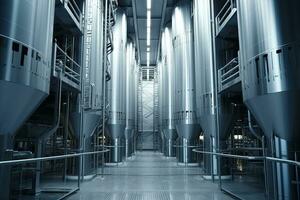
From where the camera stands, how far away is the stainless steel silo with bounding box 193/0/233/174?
8.17m

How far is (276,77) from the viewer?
3.94m

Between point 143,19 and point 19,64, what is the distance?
16.2m

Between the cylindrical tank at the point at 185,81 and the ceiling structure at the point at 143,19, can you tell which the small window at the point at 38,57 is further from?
the ceiling structure at the point at 143,19

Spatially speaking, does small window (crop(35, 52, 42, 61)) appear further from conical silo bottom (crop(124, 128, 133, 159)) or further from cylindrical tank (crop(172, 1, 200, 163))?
conical silo bottom (crop(124, 128, 133, 159))

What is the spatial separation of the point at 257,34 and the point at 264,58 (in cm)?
46

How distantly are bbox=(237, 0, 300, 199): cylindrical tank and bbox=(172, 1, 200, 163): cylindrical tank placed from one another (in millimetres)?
7619

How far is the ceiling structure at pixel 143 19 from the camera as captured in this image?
17.0m

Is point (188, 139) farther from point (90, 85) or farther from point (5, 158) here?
point (5, 158)

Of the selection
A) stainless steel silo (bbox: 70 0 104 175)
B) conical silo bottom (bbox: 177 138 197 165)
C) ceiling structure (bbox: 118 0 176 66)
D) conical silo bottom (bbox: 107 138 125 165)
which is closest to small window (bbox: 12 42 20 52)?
stainless steel silo (bbox: 70 0 104 175)

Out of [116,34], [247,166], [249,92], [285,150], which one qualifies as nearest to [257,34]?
[249,92]

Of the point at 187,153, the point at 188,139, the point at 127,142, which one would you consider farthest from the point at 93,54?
the point at 127,142

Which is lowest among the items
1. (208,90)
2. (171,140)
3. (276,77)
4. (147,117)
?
(171,140)

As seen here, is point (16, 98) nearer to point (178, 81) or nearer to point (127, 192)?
point (127, 192)

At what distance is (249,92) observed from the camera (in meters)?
4.60
